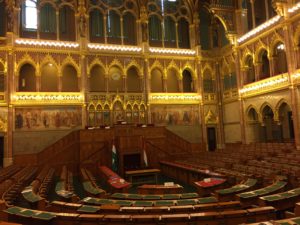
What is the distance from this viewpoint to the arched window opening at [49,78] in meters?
21.5

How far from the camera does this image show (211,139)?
82.8ft

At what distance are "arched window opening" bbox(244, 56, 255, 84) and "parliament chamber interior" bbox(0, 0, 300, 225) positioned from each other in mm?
84

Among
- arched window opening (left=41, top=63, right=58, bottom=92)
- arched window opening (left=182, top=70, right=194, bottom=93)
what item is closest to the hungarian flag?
arched window opening (left=41, top=63, right=58, bottom=92)

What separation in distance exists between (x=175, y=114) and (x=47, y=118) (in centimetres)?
1085

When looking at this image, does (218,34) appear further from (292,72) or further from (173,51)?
(292,72)

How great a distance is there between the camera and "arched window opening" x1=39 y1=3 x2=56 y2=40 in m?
21.9

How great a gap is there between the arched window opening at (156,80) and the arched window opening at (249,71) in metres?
7.64

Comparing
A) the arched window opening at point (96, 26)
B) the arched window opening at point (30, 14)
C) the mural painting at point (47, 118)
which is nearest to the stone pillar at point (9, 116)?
the mural painting at point (47, 118)

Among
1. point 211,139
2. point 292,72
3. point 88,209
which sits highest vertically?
point 292,72

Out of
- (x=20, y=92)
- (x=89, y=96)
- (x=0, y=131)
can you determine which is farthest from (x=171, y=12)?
(x=0, y=131)

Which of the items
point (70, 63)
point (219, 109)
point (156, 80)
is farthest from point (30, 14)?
point (219, 109)

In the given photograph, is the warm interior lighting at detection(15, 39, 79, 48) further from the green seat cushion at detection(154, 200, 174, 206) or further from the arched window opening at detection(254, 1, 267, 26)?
the green seat cushion at detection(154, 200, 174, 206)

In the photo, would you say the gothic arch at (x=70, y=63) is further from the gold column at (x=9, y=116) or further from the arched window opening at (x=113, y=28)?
the arched window opening at (x=113, y=28)

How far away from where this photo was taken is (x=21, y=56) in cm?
2034
